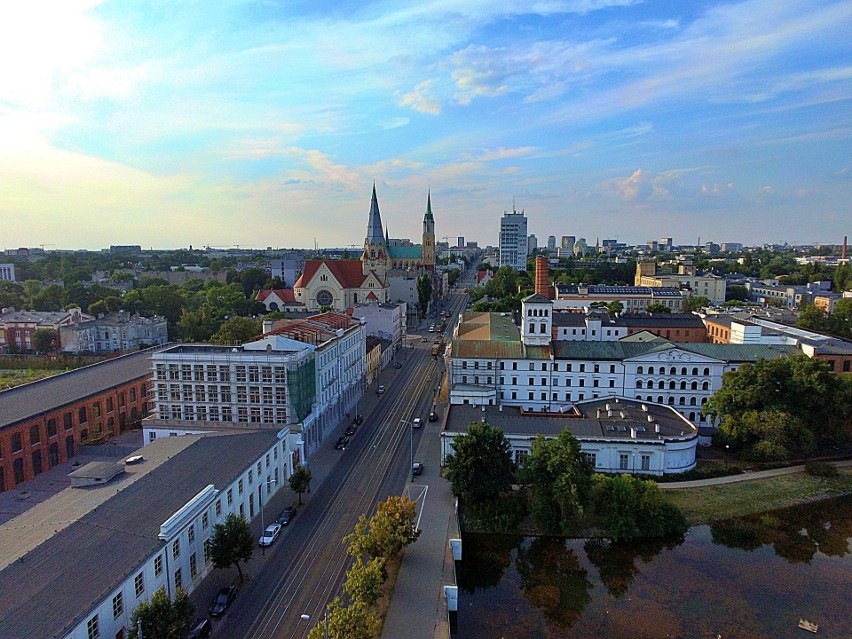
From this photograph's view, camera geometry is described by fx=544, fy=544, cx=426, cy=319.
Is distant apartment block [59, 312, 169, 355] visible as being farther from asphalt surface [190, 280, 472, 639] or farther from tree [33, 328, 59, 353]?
asphalt surface [190, 280, 472, 639]

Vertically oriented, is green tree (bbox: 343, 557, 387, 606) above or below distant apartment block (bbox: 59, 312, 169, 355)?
below

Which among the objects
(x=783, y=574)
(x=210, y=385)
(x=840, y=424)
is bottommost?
(x=783, y=574)

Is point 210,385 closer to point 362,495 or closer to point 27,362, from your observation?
point 362,495

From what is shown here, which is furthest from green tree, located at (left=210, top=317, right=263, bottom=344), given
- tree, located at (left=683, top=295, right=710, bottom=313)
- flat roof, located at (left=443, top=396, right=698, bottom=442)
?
tree, located at (left=683, top=295, right=710, bottom=313)

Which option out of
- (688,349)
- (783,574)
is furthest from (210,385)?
(688,349)

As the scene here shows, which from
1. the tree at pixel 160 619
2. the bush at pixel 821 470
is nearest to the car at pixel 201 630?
the tree at pixel 160 619

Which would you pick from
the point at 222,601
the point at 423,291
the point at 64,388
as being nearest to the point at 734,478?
the point at 222,601

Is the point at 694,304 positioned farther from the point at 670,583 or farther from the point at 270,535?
the point at 270,535
